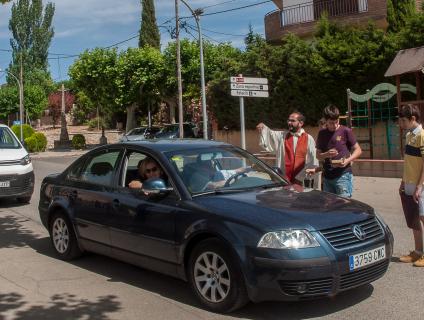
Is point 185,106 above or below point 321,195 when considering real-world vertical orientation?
above

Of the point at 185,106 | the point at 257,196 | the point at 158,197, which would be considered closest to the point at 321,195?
the point at 257,196

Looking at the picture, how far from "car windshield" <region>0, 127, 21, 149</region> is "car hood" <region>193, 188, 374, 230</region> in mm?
7673

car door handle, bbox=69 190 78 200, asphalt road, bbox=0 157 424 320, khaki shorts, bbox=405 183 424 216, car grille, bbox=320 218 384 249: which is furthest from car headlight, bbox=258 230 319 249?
car door handle, bbox=69 190 78 200

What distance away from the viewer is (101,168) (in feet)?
20.8

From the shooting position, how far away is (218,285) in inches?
183

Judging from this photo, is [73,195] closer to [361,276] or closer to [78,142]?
[361,276]

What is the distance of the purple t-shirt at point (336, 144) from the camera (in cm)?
659

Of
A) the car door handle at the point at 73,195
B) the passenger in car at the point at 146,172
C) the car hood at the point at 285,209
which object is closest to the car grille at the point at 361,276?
the car hood at the point at 285,209

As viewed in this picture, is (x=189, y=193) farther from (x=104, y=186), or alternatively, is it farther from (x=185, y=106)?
(x=185, y=106)

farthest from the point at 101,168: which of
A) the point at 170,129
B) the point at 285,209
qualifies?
the point at 170,129

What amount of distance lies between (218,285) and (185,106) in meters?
37.7

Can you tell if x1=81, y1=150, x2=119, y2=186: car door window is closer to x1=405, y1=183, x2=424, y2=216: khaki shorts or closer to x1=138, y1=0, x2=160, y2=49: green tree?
x1=405, y1=183, x2=424, y2=216: khaki shorts

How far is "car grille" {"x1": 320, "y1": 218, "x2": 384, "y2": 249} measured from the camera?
441 centimetres

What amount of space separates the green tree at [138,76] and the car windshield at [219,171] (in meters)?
29.6
